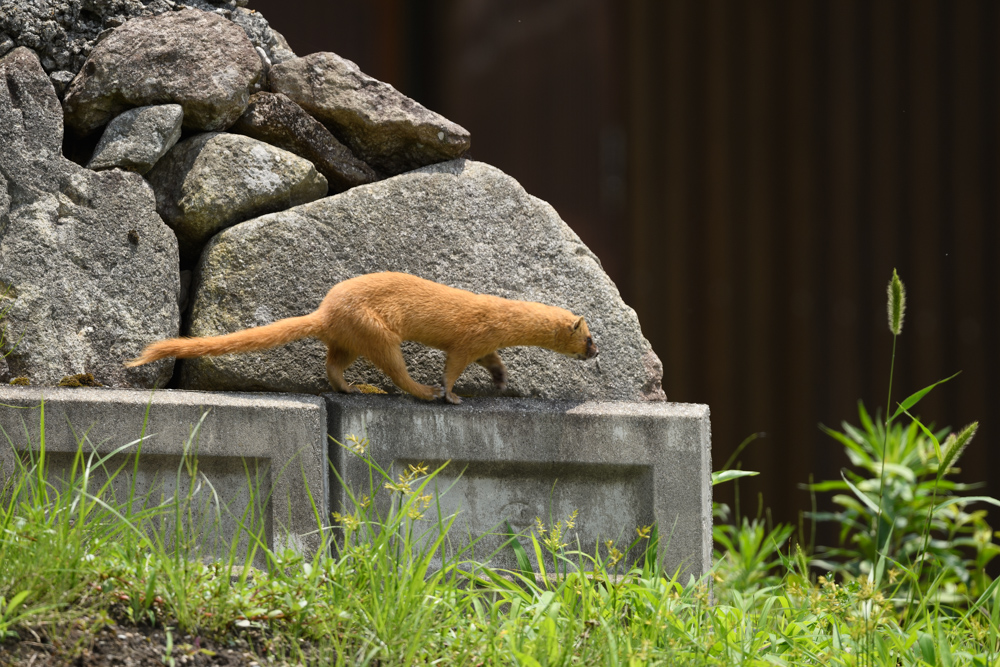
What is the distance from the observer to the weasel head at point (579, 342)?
104 inches

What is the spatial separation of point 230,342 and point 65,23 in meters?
1.24

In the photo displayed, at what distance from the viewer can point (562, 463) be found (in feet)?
8.73

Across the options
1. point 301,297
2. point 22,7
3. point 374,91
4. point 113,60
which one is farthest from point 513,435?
point 22,7

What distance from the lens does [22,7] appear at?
2.74 metres

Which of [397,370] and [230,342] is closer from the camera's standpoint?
[230,342]

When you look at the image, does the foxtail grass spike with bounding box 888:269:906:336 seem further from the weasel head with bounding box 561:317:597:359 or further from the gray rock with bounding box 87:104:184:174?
the gray rock with bounding box 87:104:184:174

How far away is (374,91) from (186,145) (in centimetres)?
61

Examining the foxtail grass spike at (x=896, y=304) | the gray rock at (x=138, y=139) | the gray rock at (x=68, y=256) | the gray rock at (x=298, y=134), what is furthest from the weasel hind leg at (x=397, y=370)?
the foxtail grass spike at (x=896, y=304)

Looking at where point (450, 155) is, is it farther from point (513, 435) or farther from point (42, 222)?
point (42, 222)

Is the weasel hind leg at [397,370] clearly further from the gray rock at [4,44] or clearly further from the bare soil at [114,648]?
the gray rock at [4,44]

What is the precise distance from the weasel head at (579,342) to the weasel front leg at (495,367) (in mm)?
198

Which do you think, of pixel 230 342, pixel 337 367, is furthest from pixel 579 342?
pixel 230 342

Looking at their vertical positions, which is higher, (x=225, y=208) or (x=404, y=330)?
(x=225, y=208)

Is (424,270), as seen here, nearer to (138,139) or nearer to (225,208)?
(225,208)
